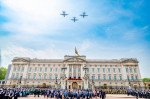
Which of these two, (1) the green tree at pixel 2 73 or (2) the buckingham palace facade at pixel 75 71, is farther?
(1) the green tree at pixel 2 73

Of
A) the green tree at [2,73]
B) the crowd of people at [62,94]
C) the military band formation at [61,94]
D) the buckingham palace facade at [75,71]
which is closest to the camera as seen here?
the crowd of people at [62,94]

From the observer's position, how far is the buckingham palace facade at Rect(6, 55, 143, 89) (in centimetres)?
5716

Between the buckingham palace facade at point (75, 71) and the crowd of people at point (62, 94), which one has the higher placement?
the buckingham palace facade at point (75, 71)

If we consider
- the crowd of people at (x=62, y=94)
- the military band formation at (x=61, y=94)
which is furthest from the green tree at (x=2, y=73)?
the crowd of people at (x=62, y=94)

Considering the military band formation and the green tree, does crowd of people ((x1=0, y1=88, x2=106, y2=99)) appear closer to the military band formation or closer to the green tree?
the military band formation


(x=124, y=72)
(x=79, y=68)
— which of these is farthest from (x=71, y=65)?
(x=124, y=72)

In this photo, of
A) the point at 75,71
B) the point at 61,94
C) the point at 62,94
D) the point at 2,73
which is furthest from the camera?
the point at 2,73

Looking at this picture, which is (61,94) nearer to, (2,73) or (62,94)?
(62,94)

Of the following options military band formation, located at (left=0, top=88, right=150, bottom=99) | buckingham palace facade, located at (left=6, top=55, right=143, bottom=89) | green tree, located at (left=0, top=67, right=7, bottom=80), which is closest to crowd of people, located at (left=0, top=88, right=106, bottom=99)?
military band formation, located at (left=0, top=88, right=150, bottom=99)

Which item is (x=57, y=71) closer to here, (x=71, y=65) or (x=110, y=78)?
(x=71, y=65)

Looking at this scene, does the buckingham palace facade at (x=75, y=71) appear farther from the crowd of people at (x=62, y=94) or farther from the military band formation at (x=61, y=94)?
the crowd of people at (x=62, y=94)

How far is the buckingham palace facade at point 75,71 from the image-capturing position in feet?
188

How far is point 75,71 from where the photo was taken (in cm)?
5900

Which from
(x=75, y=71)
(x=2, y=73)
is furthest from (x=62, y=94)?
(x=2, y=73)
